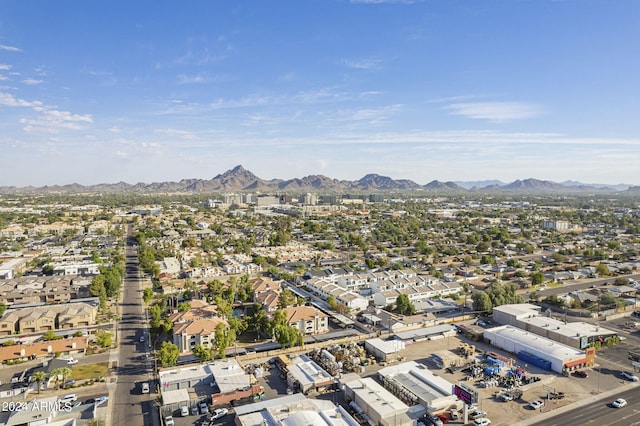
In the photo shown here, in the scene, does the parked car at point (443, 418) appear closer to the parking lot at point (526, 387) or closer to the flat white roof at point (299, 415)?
the parking lot at point (526, 387)

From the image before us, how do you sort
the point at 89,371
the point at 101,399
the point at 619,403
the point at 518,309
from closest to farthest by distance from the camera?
the point at 101,399
the point at 619,403
the point at 89,371
the point at 518,309

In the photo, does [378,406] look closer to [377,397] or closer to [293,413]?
[377,397]

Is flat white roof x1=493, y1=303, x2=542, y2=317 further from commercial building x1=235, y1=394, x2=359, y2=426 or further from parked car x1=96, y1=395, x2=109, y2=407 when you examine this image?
parked car x1=96, y1=395, x2=109, y2=407

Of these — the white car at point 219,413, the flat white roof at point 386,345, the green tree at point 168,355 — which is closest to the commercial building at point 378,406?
the flat white roof at point 386,345

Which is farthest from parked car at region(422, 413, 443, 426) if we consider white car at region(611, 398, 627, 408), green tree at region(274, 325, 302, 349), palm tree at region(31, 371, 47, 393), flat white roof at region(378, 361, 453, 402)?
palm tree at region(31, 371, 47, 393)

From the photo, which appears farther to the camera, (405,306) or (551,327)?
(405,306)

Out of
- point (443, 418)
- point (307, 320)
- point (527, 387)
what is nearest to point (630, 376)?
point (527, 387)

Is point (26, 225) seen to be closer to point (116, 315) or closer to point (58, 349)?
point (116, 315)

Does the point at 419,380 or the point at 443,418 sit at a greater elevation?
the point at 419,380
